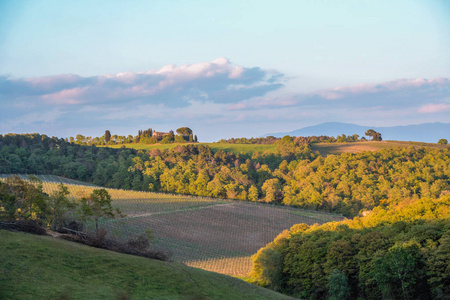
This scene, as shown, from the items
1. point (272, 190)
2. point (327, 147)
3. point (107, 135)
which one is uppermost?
point (107, 135)

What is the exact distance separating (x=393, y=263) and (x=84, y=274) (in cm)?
2770

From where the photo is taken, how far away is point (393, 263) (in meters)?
37.5

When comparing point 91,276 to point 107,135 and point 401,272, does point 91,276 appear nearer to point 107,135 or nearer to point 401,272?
point 401,272

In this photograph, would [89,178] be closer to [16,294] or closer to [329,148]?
[329,148]

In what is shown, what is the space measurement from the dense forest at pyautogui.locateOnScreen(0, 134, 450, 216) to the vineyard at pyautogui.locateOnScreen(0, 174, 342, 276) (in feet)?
55.5

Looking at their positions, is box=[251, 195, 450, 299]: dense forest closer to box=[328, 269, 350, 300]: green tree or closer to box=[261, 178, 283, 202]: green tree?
box=[328, 269, 350, 300]: green tree

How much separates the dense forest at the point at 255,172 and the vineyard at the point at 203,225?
16.9 meters

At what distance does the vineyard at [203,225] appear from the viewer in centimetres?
6312

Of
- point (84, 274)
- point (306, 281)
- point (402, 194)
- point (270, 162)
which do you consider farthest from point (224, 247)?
point (270, 162)

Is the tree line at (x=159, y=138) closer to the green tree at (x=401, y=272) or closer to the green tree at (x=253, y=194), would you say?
the green tree at (x=253, y=194)

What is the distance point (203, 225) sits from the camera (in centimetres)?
7938

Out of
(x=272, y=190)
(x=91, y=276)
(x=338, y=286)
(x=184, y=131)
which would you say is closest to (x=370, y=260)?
(x=338, y=286)

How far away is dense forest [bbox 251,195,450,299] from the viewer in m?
37.3

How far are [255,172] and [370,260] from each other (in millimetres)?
100344
